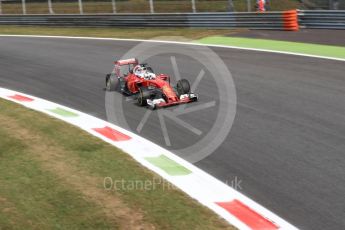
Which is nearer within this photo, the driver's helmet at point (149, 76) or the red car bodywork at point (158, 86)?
the red car bodywork at point (158, 86)

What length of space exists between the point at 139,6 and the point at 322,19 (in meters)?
11.2

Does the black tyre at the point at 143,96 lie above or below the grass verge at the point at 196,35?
below

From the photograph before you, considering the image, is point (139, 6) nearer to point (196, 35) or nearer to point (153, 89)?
point (196, 35)

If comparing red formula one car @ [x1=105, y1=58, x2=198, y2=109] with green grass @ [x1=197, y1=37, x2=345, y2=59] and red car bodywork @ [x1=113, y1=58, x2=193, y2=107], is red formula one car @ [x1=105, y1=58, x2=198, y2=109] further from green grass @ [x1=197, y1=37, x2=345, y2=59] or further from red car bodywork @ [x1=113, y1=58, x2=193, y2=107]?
green grass @ [x1=197, y1=37, x2=345, y2=59]

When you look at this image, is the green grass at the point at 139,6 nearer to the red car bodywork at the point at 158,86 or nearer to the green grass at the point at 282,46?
the green grass at the point at 282,46

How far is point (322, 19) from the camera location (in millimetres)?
20906

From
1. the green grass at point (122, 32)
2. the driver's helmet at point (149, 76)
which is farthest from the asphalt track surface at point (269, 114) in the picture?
the green grass at point (122, 32)

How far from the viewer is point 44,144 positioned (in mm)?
8883

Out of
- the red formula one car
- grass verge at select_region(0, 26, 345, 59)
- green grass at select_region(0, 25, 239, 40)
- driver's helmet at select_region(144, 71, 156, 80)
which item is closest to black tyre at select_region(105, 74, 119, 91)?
the red formula one car

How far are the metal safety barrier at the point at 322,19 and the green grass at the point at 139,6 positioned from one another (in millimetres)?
3163

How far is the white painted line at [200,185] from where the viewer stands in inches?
242

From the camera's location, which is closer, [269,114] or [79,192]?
[79,192]

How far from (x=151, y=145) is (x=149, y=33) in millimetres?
15102

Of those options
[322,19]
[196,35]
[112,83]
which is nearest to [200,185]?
A: [112,83]
